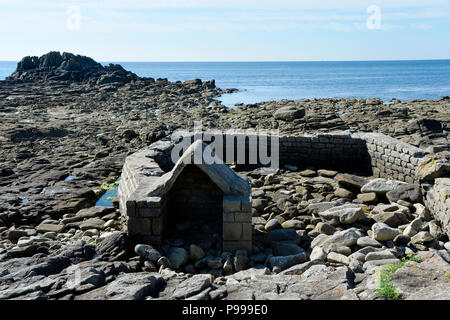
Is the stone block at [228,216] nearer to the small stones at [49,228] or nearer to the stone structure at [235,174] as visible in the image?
the stone structure at [235,174]

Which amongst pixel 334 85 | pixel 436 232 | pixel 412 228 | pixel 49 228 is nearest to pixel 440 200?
pixel 436 232

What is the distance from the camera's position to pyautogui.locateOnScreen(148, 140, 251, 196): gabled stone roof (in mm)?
7328

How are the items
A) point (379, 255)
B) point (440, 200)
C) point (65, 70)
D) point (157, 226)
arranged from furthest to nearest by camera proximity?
point (65, 70)
point (440, 200)
point (157, 226)
point (379, 255)

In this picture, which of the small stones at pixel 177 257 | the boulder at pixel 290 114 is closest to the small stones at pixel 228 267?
the small stones at pixel 177 257

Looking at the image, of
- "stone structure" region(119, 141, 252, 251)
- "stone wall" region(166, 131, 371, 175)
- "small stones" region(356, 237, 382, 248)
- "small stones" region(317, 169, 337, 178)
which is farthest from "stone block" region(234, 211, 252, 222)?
"stone wall" region(166, 131, 371, 175)

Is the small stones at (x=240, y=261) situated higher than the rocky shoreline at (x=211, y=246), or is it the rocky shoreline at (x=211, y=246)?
the rocky shoreline at (x=211, y=246)

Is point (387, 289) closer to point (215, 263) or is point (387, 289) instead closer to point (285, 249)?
point (285, 249)

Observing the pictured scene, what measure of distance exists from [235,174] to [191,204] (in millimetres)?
1231

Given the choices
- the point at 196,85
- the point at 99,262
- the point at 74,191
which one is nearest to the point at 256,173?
the point at 74,191

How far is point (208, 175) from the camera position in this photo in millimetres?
7508

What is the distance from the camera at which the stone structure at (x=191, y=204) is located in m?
7.27

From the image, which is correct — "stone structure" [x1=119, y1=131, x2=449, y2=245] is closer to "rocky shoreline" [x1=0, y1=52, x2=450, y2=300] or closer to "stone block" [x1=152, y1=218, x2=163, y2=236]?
"stone block" [x1=152, y1=218, x2=163, y2=236]

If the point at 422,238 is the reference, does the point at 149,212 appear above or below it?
above
